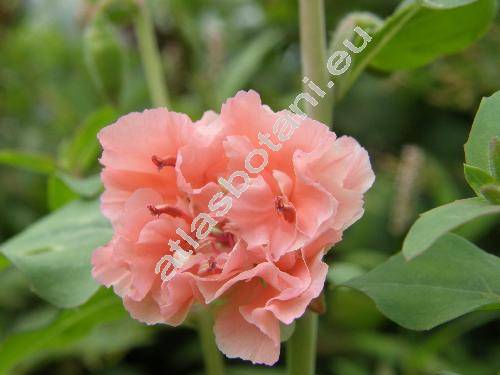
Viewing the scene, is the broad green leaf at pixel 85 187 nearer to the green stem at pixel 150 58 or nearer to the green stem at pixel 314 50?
the green stem at pixel 150 58

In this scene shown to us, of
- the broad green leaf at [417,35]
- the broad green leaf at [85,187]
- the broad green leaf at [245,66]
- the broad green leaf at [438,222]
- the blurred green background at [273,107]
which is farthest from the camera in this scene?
the broad green leaf at [245,66]

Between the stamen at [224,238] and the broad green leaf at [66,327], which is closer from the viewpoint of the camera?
the stamen at [224,238]

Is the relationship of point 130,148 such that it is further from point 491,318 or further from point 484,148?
point 491,318

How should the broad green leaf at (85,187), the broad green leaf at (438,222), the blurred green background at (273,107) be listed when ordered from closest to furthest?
1. the broad green leaf at (438,222)
2. the broad green leaf at (85,187)
3. the blurred green background at (273,107)

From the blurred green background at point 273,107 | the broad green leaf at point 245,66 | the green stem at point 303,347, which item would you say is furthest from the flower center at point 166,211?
the broad green leaf at point 245,66

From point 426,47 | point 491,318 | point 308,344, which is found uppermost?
point 426,47

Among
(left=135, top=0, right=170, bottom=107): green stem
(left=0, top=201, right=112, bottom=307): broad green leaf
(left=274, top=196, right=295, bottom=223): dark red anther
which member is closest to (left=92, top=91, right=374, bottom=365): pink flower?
(left=274, top=196, right=295, bottom=223): dark red anther

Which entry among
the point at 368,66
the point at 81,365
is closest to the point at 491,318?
the point at 368,66
